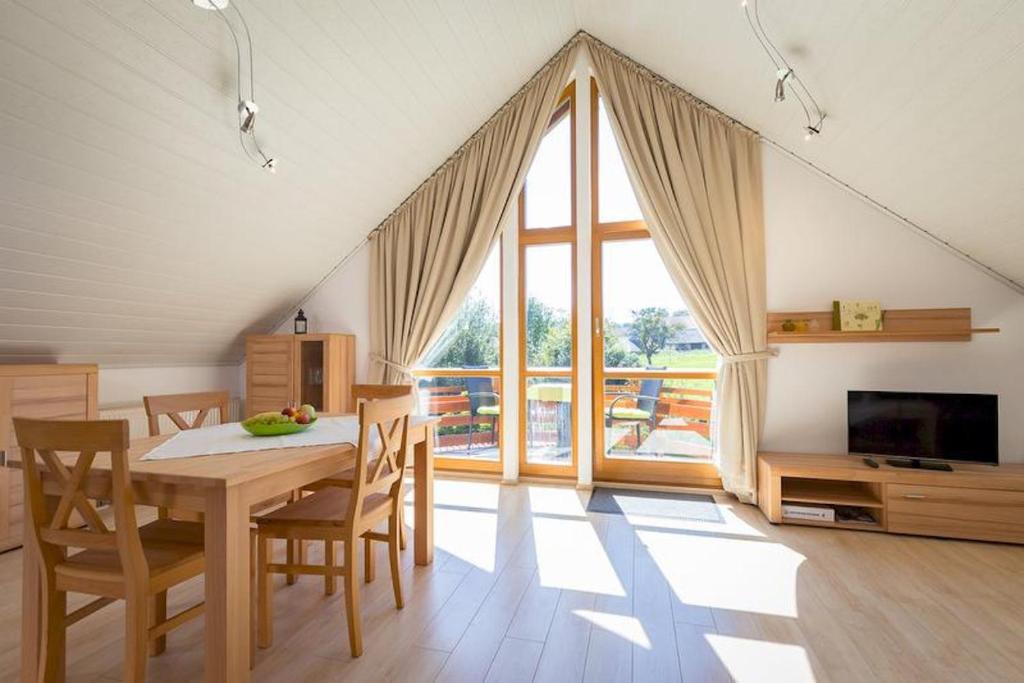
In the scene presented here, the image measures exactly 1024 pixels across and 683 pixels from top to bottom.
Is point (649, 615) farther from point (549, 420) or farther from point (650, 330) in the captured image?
point (650, 330)

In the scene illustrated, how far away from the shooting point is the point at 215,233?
9.58ft

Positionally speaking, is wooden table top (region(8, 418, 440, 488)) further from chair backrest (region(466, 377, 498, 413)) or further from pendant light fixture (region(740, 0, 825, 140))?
pendant light fixture (region(740, 0, 825, 140))

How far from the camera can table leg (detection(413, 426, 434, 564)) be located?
240 cm

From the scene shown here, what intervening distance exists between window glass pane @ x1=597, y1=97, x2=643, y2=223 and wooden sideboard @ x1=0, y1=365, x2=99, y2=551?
3.66m

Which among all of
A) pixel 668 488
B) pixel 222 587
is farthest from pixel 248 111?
pixel 668 488

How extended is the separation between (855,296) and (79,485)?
4025 mm

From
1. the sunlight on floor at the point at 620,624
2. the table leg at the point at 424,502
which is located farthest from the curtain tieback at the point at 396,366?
the sunlight on floor at the point at 620,624

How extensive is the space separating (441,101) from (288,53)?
1178 millimetres

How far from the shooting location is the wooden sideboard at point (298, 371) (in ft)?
12.5

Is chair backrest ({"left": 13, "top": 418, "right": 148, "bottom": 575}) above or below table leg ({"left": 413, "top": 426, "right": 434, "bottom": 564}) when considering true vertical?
above

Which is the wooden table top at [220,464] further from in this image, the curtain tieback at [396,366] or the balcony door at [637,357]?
the balcony door at [637,357]

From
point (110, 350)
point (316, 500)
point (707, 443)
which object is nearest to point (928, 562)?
point (707, 443)

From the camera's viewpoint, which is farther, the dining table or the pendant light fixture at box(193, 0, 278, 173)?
the pendant light fixture at box(193, 0, 278, 173)

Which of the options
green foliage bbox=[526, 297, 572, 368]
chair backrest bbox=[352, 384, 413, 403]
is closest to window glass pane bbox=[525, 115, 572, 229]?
green foliage bbox=[526, 297, 572, 368]
